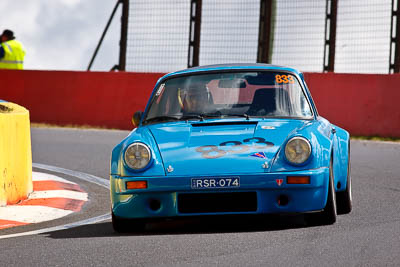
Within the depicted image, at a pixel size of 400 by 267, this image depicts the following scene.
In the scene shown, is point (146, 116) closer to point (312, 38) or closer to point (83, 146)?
point (83, 146)

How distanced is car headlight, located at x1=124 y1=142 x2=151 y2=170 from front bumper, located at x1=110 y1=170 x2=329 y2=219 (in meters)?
0.11

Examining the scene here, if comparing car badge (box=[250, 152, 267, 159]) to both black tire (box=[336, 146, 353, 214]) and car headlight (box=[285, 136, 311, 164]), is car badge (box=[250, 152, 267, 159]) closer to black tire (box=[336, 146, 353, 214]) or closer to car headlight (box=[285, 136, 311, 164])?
car headlight (box=[285, 136, 311, 164])

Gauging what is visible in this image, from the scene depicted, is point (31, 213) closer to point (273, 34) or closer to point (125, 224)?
point (125, 224)

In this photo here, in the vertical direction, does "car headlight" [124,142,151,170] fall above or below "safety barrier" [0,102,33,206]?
above

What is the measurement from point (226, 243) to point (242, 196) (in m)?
0.51

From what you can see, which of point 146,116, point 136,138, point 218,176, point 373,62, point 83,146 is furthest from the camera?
point 373,62

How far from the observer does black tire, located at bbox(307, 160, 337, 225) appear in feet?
21.8

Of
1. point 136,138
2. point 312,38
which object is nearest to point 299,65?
point 312,38

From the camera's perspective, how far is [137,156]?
6656 mm

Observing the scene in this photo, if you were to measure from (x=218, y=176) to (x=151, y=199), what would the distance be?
51 centimetres

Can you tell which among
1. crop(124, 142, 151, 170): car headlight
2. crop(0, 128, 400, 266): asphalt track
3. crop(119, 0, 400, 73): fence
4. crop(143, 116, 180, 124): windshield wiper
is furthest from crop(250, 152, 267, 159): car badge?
crop(119, 0, 400, 73): fence

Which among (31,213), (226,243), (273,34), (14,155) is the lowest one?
(31,213)

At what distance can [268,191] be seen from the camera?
21.0 ft

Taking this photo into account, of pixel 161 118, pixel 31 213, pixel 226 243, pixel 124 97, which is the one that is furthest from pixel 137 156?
pixel 124 97
